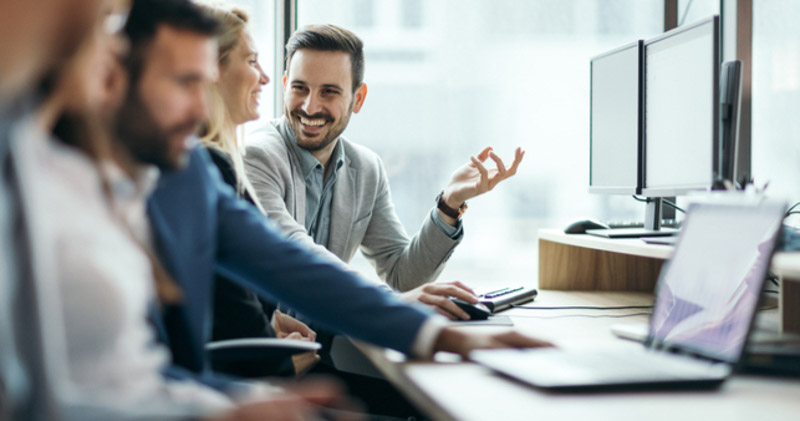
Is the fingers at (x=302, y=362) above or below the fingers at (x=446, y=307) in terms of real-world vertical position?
below

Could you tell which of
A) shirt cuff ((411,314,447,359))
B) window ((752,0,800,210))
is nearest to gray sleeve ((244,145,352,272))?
shirt cuff ((411,314,447,359))

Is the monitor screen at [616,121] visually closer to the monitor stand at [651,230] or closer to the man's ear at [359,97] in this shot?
the monitor stand at [651,230]

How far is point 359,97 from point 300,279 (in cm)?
133

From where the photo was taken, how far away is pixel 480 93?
2.46 m

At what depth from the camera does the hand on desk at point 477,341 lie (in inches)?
36.8

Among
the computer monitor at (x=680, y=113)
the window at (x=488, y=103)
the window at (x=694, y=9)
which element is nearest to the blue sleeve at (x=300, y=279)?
the computer monitor at (x=680, y=113)

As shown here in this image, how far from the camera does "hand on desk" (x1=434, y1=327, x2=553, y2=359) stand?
3.06 feet

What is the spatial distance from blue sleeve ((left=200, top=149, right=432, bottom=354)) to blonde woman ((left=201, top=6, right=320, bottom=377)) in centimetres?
16

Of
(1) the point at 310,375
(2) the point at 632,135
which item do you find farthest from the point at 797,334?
(1) the point at 310,375

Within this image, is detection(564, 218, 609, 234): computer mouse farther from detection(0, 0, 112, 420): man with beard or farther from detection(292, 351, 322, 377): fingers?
detection(0, 0, 112, 420): man with beard

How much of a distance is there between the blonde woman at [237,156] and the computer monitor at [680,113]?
89cm

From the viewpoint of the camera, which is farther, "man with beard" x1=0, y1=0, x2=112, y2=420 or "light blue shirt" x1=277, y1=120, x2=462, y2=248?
"light blue shirt" x1=277, y1=120, x2=462, y2=248

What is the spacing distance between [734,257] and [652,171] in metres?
0.77

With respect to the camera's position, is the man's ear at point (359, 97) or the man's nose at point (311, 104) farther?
the man's ear at point (359, 97)
